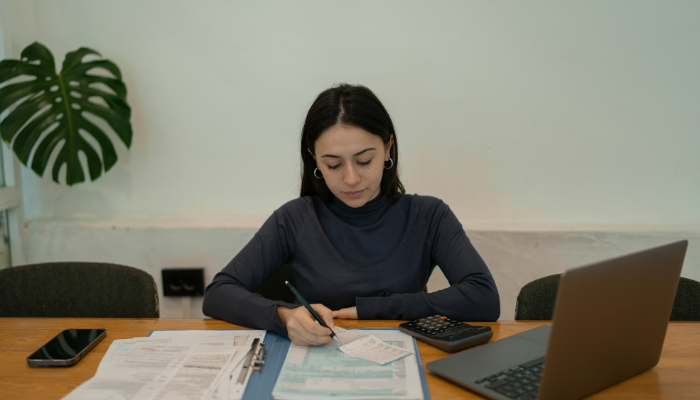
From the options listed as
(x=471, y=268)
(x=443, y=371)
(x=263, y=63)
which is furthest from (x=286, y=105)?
(x=443, y=371)

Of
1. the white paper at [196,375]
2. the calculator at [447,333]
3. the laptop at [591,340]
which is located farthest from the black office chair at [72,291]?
the laptop at [591,340]

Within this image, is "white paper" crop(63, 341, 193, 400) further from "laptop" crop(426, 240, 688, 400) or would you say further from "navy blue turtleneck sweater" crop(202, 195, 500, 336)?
"laptop" crop(426, 240, 688, 400)

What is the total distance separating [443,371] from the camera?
2.99 ft

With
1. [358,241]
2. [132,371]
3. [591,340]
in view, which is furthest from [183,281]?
[591,340]

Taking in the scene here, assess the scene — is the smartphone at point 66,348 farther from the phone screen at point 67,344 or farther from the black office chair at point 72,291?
the black office chair at point 72,291

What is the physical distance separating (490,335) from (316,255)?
0.58 meters

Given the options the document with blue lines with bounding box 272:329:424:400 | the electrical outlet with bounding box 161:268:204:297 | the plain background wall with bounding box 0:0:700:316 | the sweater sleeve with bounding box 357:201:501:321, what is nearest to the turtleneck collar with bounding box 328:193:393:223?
the sweater sleeve with bounding box 357:201:501:321

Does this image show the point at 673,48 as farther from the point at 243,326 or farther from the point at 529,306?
the point at 243,326

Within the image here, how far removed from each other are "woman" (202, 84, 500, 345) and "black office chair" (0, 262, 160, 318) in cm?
30

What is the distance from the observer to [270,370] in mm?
956

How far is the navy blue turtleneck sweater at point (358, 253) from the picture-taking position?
1.39 metres

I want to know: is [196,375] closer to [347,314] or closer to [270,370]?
[270,370]

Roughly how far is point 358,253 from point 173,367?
658 mm

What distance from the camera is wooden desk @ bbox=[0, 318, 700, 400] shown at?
88cm
